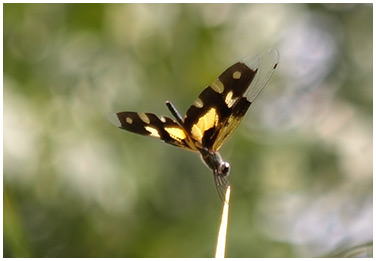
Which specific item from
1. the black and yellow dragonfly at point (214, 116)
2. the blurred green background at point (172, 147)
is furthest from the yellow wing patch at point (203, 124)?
the blurred green background at point (172, 147)

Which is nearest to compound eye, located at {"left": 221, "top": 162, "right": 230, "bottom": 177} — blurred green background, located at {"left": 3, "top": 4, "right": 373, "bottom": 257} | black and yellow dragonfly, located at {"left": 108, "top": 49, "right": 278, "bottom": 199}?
black and yellow dragonfly, located at {"left": 108, "top": 49, "right": 278, "bottom": 199}

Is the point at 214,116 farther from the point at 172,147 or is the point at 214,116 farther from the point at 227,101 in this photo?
the point at 172,147

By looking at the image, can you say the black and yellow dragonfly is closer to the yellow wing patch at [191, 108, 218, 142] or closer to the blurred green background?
the yellow wing patch at [191, 108, 218, 142]

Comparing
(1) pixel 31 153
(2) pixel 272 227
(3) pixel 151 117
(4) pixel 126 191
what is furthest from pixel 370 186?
(3) pixel 151 117

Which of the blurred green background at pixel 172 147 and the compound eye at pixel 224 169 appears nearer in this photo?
the compound eye at pixel 224 169

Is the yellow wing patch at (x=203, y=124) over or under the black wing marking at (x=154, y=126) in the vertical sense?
over

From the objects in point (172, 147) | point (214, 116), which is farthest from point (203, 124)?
point (172, 147)

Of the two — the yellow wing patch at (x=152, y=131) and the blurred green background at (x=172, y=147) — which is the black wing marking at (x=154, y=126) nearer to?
the yellow wing patch at (x=152, y=131)
